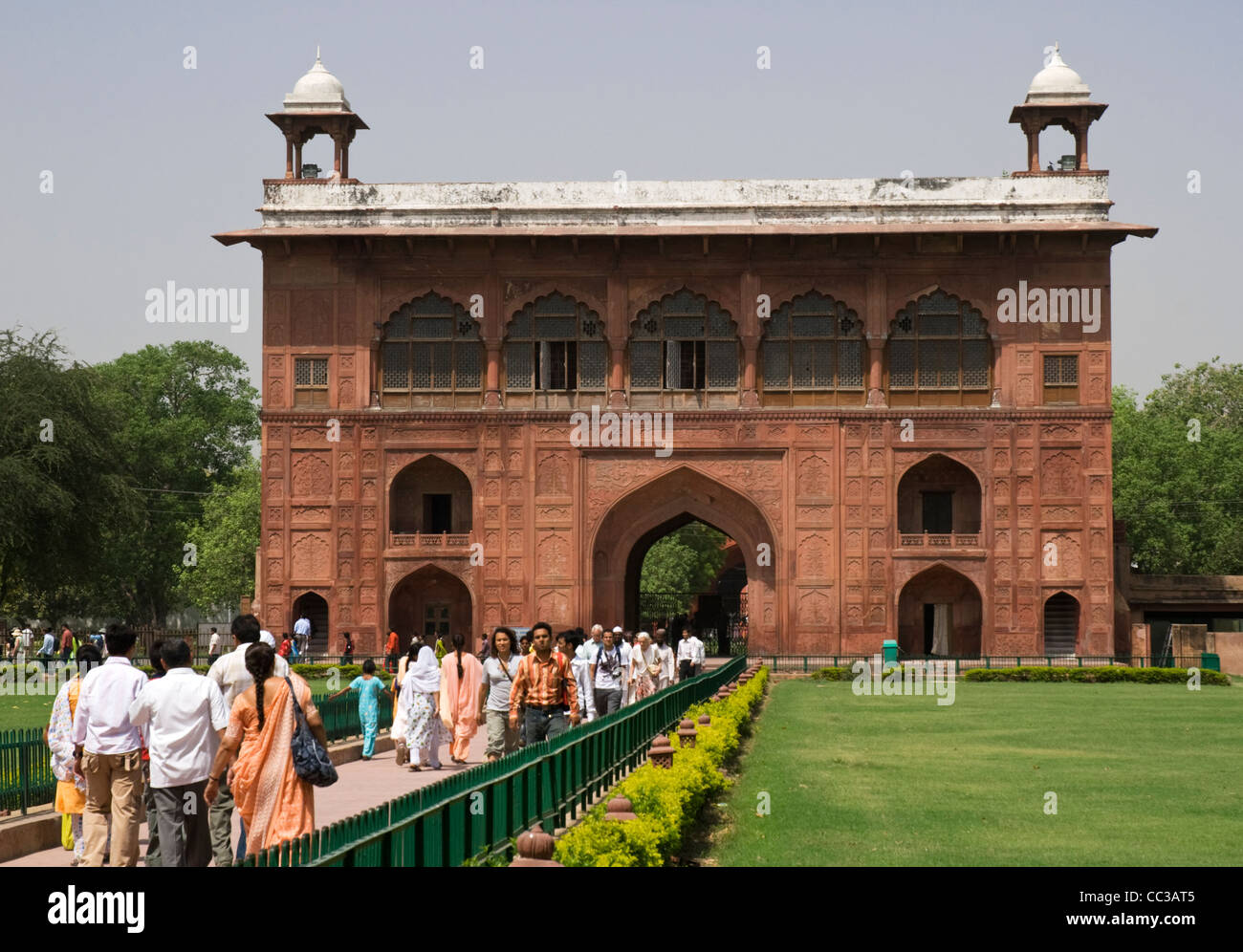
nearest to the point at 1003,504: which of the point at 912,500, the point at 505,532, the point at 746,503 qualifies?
the point at 912,500

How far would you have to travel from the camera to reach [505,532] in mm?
34344

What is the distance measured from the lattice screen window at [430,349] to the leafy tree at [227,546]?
21.6 m

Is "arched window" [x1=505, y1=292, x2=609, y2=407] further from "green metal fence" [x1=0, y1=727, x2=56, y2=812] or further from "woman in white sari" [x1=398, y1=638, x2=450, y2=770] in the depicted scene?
"green metal fence" [x1=0, y1=727, x2=56, y2=812]

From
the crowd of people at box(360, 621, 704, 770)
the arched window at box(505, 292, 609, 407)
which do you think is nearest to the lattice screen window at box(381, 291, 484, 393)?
the arched window at box(505, 292, 609, 407)

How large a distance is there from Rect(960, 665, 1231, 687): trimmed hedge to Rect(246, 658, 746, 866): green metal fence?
18229mm

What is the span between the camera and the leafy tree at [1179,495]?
50.7 meters

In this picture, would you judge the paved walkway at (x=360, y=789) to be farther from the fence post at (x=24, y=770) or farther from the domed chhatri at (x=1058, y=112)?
the domed chhatri at (x=1058, y=112)

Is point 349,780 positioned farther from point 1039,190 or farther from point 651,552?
point 651,552

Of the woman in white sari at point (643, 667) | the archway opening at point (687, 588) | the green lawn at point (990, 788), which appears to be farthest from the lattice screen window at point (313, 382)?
the green lawn at point (990, 788)

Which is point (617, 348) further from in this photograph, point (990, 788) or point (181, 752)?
point (181, 752)

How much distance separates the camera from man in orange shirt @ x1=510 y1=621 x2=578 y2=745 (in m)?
13.7

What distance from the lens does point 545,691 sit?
13.7 metres

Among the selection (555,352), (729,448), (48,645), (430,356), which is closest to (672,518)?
(729,448)

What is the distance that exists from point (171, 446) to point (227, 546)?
6839mm
